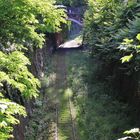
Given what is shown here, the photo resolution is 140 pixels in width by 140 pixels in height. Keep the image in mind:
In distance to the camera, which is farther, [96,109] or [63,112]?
[63,112]

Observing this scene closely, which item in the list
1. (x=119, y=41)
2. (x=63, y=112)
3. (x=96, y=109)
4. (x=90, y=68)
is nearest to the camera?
(x=119, y=41)

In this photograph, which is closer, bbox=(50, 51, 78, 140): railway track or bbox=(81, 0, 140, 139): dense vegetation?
bbox=(81, 0, 140, 139): dense vegetation

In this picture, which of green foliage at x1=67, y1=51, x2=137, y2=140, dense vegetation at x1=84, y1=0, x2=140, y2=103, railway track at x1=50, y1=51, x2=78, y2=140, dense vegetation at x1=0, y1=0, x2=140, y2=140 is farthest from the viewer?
railway track at x1=50, y1=51, x2=78, y2=140

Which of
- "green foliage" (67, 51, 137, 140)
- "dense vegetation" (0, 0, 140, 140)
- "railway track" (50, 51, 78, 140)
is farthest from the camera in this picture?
"railway track" (50, 51, 78, 140)

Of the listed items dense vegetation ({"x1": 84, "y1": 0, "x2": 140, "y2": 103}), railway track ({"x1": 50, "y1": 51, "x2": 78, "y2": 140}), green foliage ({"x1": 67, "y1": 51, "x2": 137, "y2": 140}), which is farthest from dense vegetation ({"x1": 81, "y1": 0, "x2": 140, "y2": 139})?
railway track ({"x1": 50, "y1": 51, "x2": 78, "y2": 140})

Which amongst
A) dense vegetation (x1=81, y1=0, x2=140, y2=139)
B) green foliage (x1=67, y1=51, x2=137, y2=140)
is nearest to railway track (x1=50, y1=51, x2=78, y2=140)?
green foliage (x1=67, y1=51, x2=137, y2=140)

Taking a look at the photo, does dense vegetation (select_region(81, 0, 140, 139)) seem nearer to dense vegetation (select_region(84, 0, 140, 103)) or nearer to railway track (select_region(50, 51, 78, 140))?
dense vegetation (select_region(84, 0, 140, 103))

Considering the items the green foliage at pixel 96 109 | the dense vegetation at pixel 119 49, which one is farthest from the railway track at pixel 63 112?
the dense vegetation at pixel 119 49

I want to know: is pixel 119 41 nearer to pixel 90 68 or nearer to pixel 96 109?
pixel 96 109

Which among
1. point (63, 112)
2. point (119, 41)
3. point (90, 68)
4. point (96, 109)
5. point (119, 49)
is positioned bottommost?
point (96, 109)

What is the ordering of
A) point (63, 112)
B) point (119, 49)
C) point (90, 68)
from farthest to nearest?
1. point (90, 68)
2. point (63, 112)
3. point (119, 49)

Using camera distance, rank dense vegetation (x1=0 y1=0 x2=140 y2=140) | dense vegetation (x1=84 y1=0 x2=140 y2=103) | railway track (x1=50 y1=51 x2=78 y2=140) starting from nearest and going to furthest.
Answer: dense vegetation (x1=0 y1=0 x2=140 y2=140), dense vegetation (x1=84 y1=0 x2=140 y2=103), railway track (x1=50 y1=51 x2=78 y2=140)

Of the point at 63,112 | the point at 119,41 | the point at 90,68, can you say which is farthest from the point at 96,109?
the point at 90,68

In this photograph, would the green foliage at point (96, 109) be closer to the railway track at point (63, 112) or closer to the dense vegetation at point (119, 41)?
the railway track at point (63, 112)
